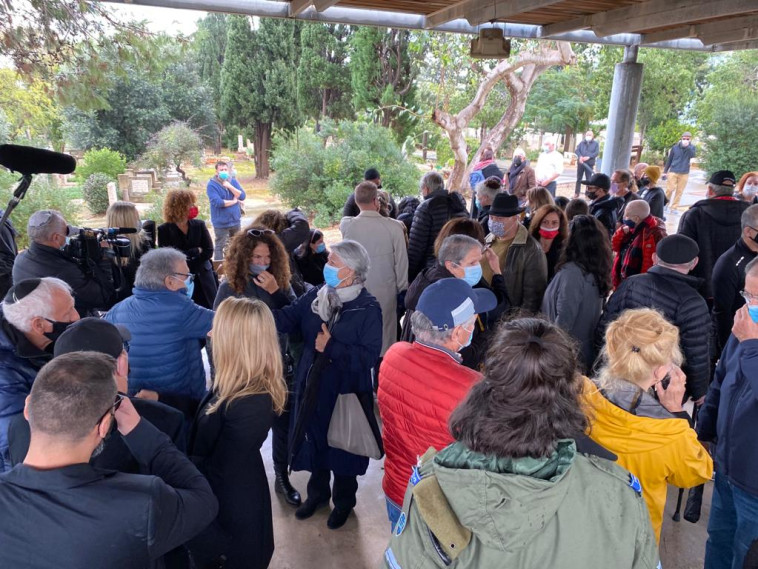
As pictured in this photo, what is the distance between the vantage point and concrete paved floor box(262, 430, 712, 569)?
292 cm

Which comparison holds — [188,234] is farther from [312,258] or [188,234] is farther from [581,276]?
[581,276]

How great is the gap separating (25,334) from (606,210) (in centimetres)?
509

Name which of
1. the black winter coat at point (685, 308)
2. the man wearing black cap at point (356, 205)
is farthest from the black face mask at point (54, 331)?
the man wearing black cap at point (356, 205)

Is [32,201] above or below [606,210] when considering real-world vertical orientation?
below

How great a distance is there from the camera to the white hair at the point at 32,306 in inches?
91.4

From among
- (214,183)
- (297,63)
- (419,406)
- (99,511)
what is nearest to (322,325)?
(419,406)

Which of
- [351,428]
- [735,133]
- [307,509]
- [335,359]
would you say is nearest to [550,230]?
[335,359]

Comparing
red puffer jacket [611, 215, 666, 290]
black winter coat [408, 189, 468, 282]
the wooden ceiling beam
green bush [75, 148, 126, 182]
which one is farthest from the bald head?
green bush [75, 148, 126, 182]

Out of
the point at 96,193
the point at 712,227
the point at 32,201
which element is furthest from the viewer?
the point at 96,193

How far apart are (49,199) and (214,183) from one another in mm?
3136

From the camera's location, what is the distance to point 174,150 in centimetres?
1463

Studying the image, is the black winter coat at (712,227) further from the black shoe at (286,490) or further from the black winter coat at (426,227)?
the black shoe at (286,490)

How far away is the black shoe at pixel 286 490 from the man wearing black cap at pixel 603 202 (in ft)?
13.1

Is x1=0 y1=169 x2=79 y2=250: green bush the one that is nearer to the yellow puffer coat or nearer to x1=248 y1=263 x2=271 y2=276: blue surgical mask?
x1=248 y1=263 x2=271 y2=276: blue surgical mask
